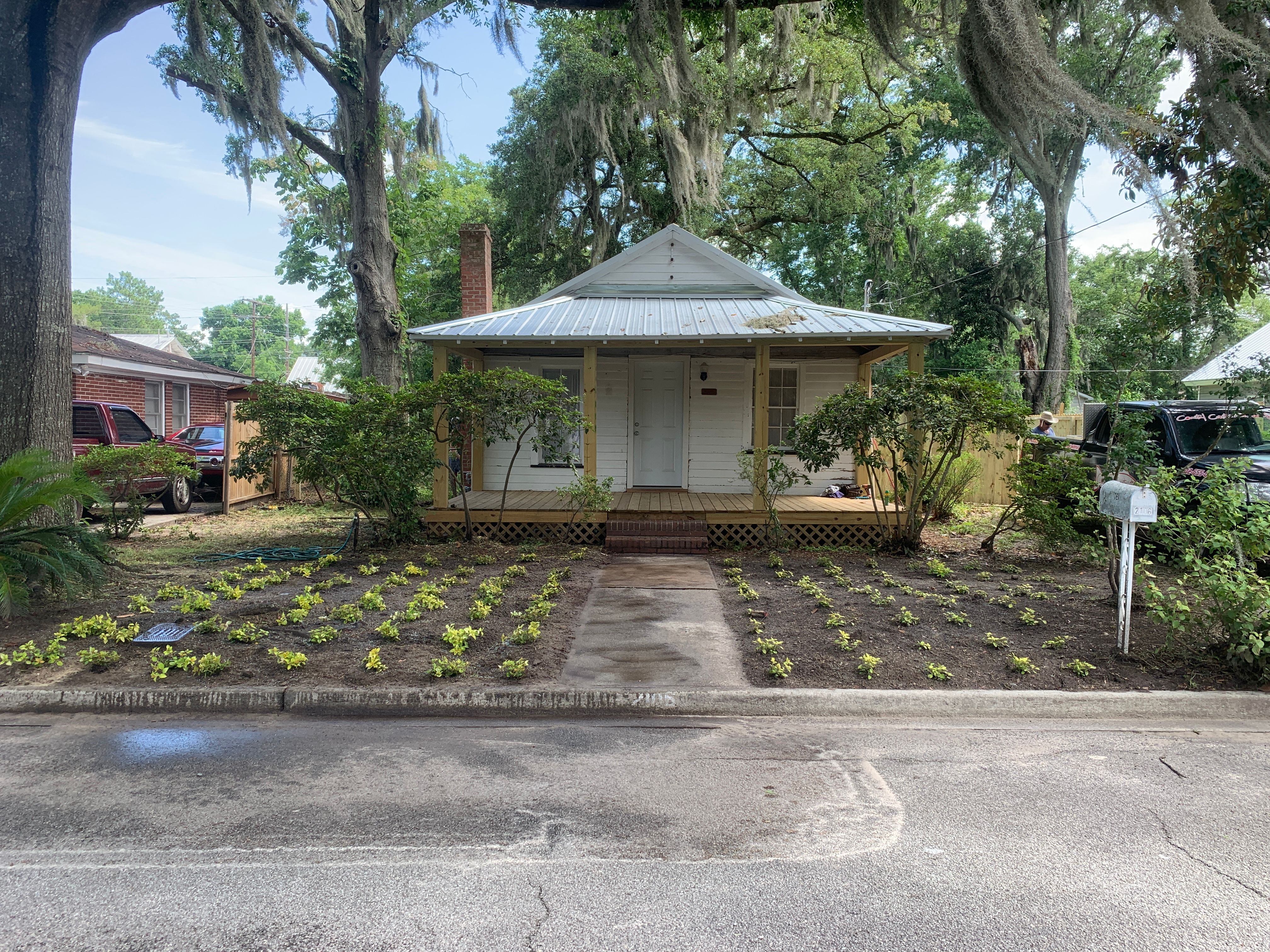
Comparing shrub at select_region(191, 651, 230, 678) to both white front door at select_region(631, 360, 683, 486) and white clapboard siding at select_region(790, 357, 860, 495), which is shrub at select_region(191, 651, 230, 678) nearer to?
white front door at select_region(631, 360, 683, 486)

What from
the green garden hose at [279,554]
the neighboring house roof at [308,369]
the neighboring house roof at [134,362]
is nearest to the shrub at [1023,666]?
the green garden hose at [279,554]

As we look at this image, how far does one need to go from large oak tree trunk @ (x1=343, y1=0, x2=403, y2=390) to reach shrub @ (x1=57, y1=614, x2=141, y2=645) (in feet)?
26.1

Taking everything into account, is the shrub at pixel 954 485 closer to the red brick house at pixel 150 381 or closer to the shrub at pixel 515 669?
the shrub at pixel 515 669

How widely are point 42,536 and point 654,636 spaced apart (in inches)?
204

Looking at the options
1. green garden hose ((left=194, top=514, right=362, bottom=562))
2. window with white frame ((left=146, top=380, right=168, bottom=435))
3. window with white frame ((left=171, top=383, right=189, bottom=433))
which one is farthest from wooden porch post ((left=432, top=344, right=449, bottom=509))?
window with white frame ((left=171, top=383, right=189, bottom=433))

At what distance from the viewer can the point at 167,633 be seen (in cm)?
578

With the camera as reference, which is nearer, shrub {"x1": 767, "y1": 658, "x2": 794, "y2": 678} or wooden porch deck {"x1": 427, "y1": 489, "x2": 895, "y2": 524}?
shrub {"x1": 767, "y1": 658, "x2": 794, "y2": 678}

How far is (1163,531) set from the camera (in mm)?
5367

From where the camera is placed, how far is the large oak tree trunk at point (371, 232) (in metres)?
13.5

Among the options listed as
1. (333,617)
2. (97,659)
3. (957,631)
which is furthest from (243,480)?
(957,631)

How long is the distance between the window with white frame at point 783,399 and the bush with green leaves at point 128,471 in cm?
902

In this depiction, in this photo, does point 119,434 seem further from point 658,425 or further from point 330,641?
point 330,641

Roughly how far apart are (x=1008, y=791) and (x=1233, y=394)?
210 inches

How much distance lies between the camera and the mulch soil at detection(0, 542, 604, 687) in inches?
197
